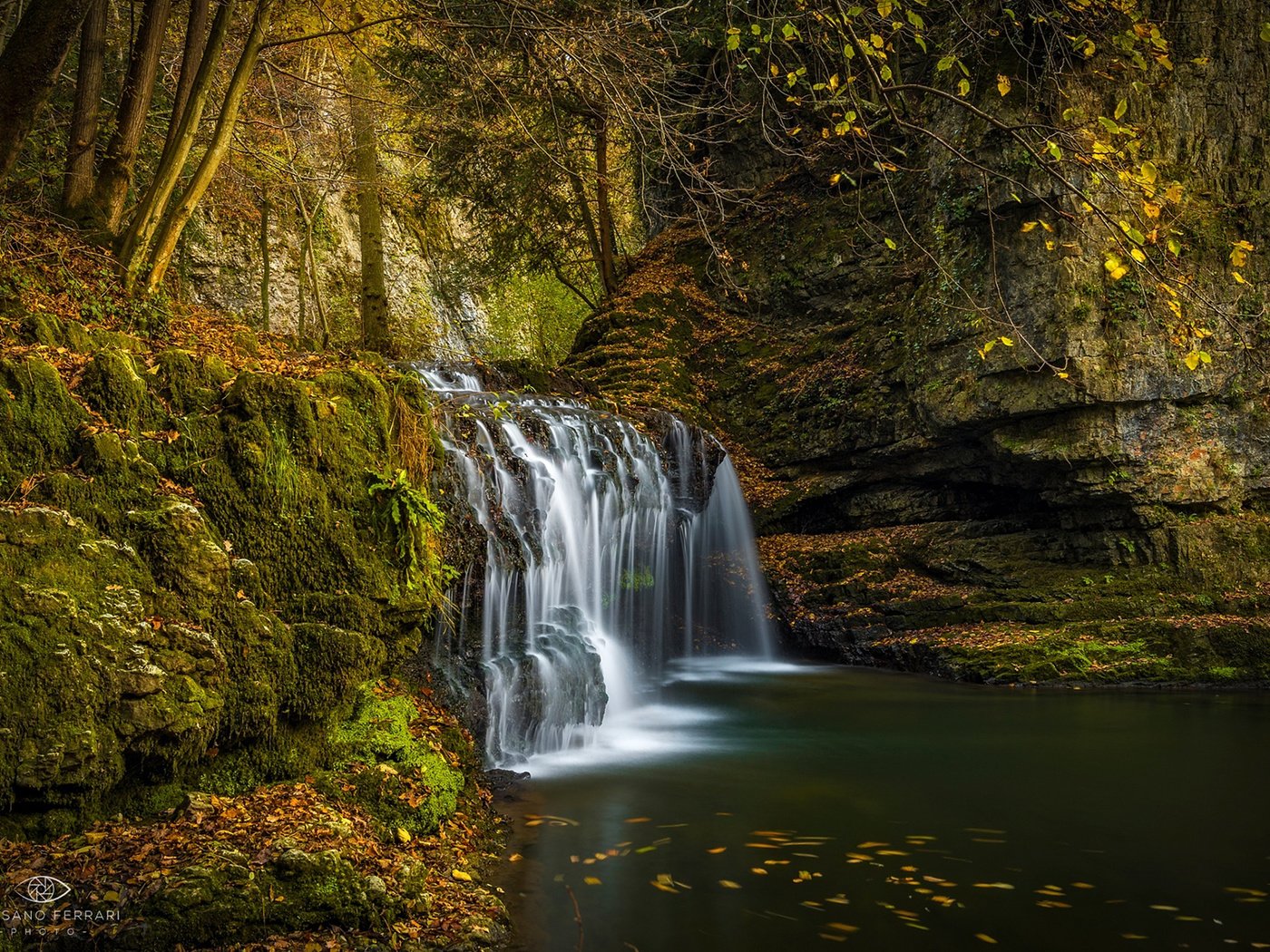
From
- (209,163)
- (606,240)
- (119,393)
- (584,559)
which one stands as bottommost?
(584,559)

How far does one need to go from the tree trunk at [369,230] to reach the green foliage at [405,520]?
8.47m

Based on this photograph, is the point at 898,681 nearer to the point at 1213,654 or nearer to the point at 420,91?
the point at 1213,654

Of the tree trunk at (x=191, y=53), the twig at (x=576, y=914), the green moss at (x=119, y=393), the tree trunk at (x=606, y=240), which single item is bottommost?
the twig at (x=576, y=914)

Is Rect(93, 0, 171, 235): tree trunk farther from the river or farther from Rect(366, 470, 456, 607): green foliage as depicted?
the river

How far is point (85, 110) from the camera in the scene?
7.89 m

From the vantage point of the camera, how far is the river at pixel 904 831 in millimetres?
4219

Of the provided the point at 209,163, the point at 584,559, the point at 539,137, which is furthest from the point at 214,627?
the point at 539,137

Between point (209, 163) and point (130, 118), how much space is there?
3.98 ft

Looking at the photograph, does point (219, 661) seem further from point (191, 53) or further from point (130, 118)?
point (191, 53)

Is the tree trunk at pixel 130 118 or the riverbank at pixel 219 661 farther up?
the tree trunk at pixel 130 118

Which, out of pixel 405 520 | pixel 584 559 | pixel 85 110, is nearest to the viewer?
pixel 405 520

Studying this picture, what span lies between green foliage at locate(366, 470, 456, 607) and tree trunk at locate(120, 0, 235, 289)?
11.5 feet

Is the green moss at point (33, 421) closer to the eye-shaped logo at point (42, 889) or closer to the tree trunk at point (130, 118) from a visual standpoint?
the eye-shaped logo at point (42, 889)

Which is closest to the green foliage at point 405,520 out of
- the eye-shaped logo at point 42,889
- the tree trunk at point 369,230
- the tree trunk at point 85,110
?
the eye-shaped logo at point 42,889
